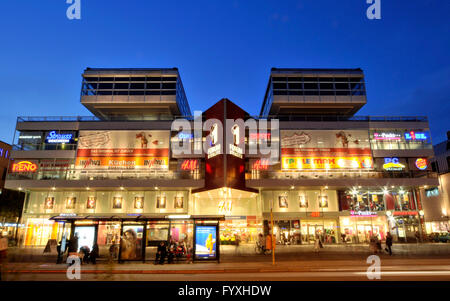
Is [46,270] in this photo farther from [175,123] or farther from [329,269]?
[175,123]

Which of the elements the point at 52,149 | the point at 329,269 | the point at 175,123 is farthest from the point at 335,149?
the point at 52,149

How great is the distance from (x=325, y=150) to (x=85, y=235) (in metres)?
33.1

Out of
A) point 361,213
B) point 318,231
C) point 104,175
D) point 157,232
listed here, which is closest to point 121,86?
point 104,175

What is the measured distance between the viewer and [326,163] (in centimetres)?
4053

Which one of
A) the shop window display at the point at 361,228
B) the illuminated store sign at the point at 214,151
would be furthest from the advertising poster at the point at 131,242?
the shop window display at the point at 361,228

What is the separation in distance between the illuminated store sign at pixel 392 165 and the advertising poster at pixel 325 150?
2185 mm

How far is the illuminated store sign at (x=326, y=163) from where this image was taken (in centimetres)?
4031

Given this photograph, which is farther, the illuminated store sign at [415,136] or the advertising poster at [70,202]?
the illuminated store sign at [415,136]

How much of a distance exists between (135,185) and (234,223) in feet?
47.9
